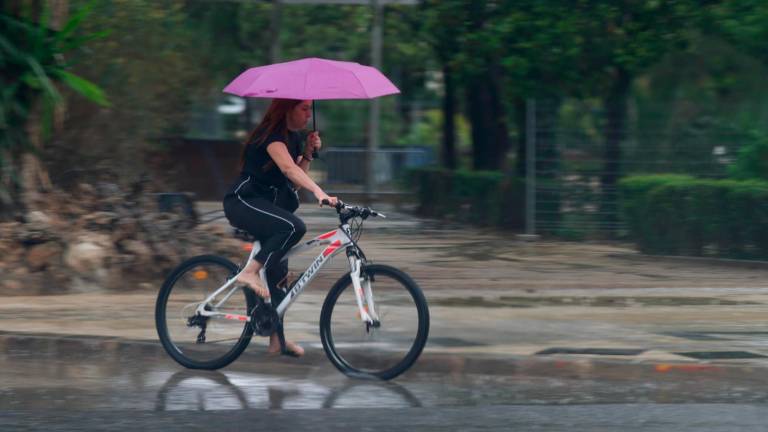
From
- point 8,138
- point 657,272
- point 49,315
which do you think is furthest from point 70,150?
point 657,272

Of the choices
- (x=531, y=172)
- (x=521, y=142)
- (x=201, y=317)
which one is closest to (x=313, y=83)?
(x=201, y=317)

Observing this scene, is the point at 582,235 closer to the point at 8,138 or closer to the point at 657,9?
the point at 657,9

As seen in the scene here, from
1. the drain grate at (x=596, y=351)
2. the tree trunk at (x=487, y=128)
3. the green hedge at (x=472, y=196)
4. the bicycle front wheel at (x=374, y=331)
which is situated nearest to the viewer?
the bicycle front wheel at (x=374, y=331)

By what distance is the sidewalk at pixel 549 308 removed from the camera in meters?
8.64

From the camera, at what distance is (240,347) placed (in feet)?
25.3

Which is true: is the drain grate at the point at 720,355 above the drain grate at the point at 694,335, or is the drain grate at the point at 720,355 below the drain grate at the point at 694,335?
above

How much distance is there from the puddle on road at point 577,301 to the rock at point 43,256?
3.20 meters

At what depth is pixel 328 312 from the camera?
24.6ft

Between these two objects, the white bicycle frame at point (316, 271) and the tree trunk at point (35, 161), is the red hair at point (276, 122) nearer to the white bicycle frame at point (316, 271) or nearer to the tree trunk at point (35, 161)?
the white bicycle frame at point (316, 271)

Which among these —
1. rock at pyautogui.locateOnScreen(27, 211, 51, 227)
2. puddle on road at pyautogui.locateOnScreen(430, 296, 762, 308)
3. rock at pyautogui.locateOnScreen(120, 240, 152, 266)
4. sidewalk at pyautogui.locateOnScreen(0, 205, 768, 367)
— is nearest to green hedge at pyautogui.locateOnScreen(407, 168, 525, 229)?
sidewalk at pyautogui.locateOnScreen(0, 205, 768, 367)

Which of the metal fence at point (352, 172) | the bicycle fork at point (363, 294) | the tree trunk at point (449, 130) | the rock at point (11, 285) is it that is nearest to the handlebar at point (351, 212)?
the bicycle fork at point (363, 294)

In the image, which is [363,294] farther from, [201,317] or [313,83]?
[313,83]

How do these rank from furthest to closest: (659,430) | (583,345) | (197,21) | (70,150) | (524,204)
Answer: (197,21) → (524,204) → (70,150) → (583,345) → (659,430)

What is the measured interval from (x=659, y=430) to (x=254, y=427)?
191 cm
